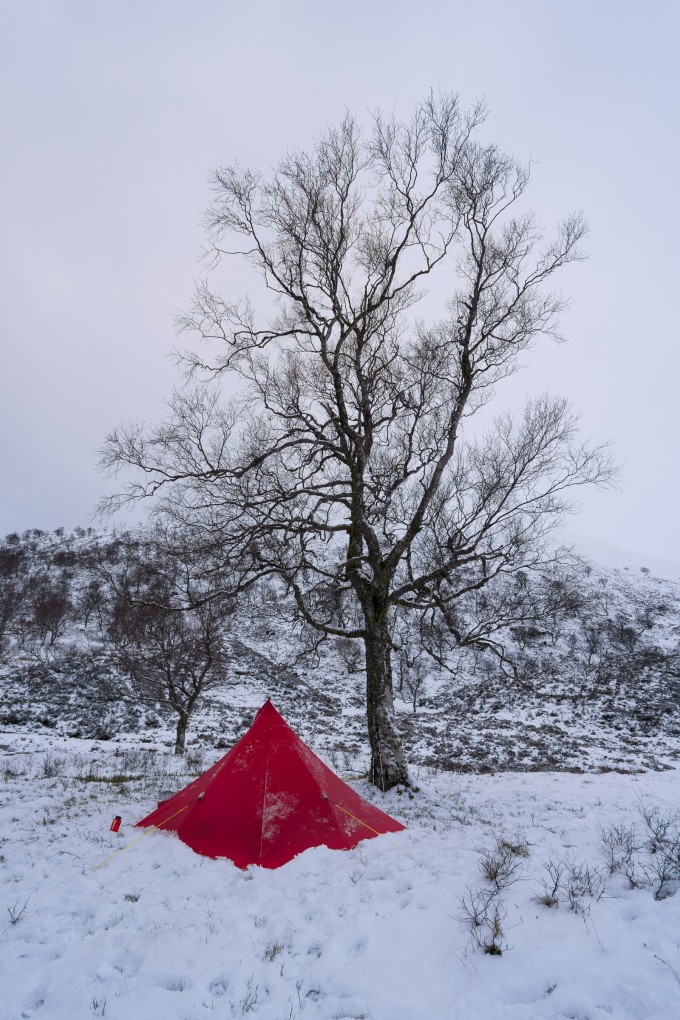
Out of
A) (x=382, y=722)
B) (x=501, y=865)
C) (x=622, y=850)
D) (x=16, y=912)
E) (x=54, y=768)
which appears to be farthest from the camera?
(x=54, y=768)

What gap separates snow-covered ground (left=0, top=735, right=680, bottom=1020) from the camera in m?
3.17

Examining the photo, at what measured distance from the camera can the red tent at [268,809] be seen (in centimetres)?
568

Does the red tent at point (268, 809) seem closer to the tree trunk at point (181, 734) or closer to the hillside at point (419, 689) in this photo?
the hillside at point (419, 689)

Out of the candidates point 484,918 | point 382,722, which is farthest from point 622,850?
point 382,722

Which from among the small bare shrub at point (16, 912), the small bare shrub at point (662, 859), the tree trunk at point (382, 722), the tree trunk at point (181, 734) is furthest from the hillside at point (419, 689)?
the small bare shrub at point (16, 912)

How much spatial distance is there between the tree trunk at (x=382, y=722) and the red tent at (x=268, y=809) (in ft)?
6.46

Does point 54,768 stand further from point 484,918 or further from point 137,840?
point 484,918

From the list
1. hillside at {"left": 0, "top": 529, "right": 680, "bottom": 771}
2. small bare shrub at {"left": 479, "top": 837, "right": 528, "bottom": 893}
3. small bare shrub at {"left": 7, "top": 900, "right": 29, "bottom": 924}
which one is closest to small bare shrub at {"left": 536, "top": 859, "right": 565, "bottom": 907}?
small bare shrub at {"left": 479, "top": 837, "right": 528, "bottom": 893}

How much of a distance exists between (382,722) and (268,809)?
3.22 m

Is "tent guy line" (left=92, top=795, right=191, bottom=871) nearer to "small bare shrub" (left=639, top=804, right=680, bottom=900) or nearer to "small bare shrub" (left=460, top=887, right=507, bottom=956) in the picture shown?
"small bare shrub" (left=460, top=887, right=507, bottom=956)

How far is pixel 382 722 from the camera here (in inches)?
340

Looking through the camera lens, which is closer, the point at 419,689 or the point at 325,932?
the point at 325,932

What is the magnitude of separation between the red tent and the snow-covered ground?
23cm

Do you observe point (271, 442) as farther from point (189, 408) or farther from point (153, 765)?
point (153, 765)
